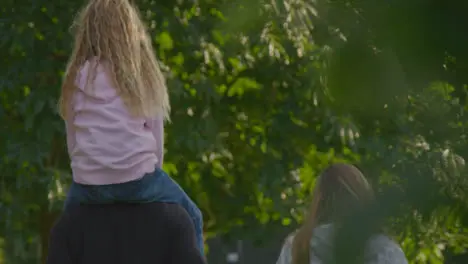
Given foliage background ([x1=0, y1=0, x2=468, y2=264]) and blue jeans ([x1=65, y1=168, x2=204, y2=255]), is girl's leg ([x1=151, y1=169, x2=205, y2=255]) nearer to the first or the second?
blue jeans ([x1=65, y1=168, x2=204, y2=255])

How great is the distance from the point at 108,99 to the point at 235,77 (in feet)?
14.0

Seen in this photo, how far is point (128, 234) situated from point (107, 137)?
0.98 ft

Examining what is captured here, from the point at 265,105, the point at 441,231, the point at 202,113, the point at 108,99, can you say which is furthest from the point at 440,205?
the point at 265,105

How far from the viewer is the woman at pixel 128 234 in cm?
335

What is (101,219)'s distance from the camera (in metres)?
3.37

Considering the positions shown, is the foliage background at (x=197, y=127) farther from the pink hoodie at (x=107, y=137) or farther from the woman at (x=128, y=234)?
the woman at (x=128, y=234)

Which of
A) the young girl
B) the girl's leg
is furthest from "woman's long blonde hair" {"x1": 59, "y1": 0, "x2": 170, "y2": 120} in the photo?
the girl's leg

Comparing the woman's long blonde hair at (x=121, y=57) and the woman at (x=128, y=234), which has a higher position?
A: the woman's long blonde hair at (x=121, y=57)

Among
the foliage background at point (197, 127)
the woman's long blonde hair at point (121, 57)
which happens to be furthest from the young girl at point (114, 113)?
the foliage background at point (197, 127)

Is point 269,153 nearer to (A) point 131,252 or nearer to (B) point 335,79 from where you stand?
(A) point 131,252

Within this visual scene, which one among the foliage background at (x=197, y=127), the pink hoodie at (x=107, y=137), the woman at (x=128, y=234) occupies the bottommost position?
the foliage background at (x=197, y=127)

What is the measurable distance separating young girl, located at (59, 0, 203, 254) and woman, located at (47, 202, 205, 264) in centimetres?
4

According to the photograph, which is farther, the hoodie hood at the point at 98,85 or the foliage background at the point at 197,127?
the foliage background at the point at 197,127

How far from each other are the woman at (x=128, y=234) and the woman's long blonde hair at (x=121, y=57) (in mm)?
294
